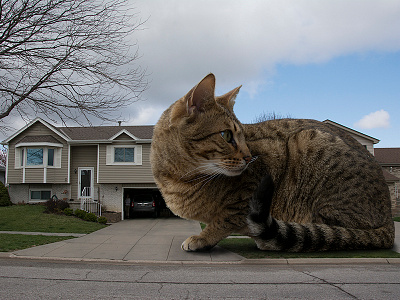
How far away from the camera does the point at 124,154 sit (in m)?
25.0

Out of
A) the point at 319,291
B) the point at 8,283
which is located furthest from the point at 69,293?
the point at 319,291

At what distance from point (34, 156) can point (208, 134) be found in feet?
80.4

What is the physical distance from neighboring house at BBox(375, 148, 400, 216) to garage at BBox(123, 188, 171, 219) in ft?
56.2

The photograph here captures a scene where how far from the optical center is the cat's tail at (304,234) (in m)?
3.99

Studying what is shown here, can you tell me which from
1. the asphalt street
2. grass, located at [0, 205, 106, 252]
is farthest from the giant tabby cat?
grass, located at [0, 205, 106, 252]

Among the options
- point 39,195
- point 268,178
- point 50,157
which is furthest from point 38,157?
point 268,178

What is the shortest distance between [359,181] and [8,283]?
504 centimetres

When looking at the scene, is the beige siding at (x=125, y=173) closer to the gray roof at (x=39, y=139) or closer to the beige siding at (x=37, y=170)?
the beige siding at (x=37, y=170)

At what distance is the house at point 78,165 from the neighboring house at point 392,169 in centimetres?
333

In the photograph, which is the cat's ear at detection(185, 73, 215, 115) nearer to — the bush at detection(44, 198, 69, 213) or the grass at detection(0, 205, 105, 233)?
the grass at detection(0, 205, 105, 233)

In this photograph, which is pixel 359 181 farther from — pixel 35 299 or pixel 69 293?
pixel 35 299

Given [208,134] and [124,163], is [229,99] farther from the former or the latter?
[124,163]

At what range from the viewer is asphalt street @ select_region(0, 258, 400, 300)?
12.3ft

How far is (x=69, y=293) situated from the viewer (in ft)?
12.7
